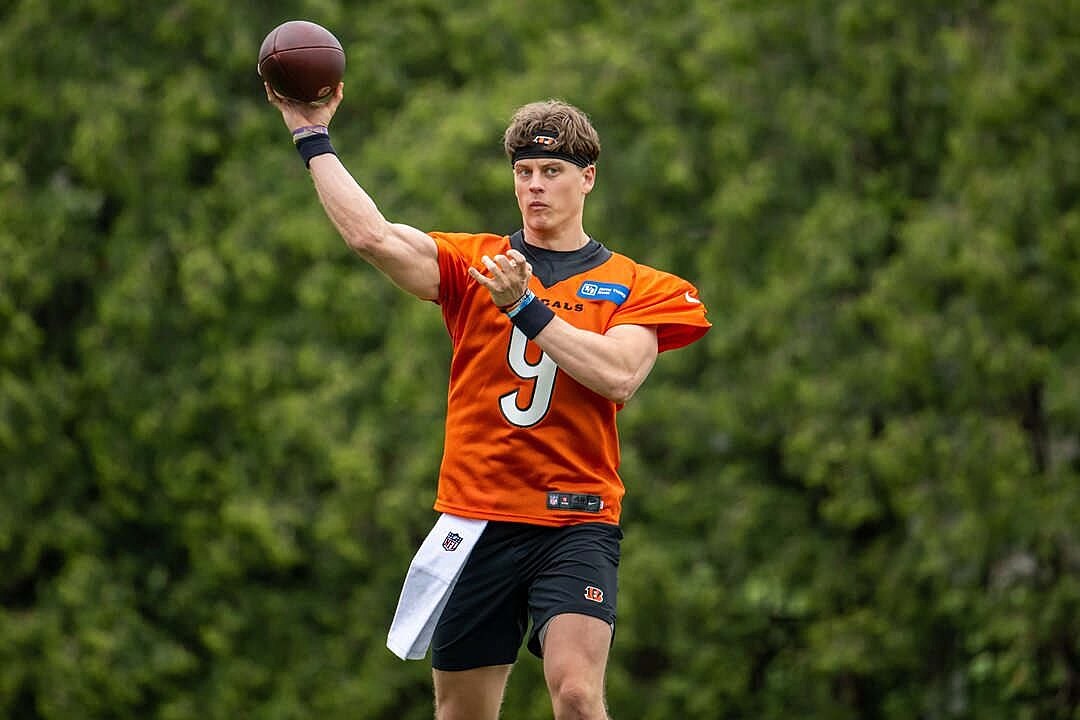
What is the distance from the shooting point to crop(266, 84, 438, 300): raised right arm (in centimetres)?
500

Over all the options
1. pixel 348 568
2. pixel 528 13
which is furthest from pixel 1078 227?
pixel 348 568

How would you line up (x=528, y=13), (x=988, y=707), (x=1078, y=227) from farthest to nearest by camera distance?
(x=528, y=13) < (x=988, y=707) < (x=1078, y=227)

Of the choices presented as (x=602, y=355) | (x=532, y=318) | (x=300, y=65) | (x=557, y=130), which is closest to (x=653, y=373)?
(x=557, y=130)

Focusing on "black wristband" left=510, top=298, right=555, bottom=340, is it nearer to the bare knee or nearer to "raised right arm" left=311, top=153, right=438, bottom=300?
"raised right arm" left=311, top=153, right=438, bottom=300

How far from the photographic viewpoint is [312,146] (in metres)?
5.05

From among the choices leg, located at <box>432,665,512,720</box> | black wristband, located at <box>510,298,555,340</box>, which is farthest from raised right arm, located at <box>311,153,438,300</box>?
leg, located at <box>432,665,512,720</box>

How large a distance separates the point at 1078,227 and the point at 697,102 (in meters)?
2.69

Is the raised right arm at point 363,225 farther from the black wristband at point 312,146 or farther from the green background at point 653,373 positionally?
the green background at point 653,373

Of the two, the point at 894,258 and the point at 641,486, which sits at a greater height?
the point at 894,258

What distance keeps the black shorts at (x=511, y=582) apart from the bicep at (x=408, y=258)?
784 mm

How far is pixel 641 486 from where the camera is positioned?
38.1 ft

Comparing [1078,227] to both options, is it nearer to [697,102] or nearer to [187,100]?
[697,102]

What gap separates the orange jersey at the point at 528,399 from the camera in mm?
5293

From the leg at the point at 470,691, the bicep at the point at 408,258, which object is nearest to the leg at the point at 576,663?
the leg at the point at 470,691
